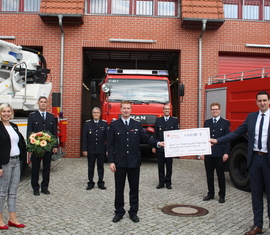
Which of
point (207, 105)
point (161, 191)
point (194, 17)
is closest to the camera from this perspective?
point (161, 191)

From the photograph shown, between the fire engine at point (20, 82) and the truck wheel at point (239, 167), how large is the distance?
177 inches

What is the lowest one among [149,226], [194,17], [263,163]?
[149,226]

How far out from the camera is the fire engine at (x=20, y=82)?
743cm

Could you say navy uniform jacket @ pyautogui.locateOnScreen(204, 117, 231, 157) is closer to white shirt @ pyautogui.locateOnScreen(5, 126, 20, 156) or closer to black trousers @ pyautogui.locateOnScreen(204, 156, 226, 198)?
black trousers @ pyautogui.locateOnScreen(204, 156, 226, 198)

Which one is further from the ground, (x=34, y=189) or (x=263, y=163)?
(x=263, y=163)

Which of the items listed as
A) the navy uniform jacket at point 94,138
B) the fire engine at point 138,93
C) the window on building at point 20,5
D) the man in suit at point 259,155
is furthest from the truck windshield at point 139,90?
the man in suit at point 259,155

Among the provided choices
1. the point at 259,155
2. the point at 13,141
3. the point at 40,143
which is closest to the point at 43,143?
the point at 40,143

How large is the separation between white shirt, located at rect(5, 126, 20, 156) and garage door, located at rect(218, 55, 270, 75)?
936 cm

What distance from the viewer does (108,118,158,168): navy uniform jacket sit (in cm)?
493

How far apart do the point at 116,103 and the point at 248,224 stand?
5988mm

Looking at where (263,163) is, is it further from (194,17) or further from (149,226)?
(194,17)

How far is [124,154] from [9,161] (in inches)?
61.7

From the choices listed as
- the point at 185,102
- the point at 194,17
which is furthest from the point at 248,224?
the point at 194,17

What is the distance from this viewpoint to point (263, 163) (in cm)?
449
